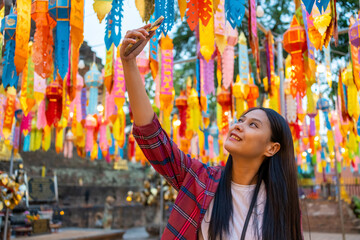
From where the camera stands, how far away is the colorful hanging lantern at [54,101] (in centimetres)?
412

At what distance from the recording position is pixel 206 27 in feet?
7.81

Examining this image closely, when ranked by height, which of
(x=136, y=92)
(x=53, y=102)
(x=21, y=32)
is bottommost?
(x=136, y=92)

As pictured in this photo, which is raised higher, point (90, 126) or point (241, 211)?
point (90, 126)

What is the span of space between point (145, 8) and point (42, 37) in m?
0.74

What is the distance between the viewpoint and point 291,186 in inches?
47.0

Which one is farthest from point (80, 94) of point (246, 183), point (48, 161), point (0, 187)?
point (48, 161)

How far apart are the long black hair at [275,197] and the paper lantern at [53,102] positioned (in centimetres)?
335

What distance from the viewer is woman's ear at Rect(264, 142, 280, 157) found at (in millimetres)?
1229

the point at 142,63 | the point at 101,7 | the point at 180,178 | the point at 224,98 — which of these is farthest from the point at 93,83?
the point at 180,178

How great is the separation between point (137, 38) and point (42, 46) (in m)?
1.50

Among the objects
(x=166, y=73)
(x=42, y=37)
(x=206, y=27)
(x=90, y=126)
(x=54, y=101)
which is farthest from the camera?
(x=90, y=126)

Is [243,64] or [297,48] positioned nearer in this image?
[297,48]

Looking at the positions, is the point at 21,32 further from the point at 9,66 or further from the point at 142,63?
the point at 142,63

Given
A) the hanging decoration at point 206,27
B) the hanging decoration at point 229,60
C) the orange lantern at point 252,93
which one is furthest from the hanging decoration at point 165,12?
the orange lantern at point 252,93
